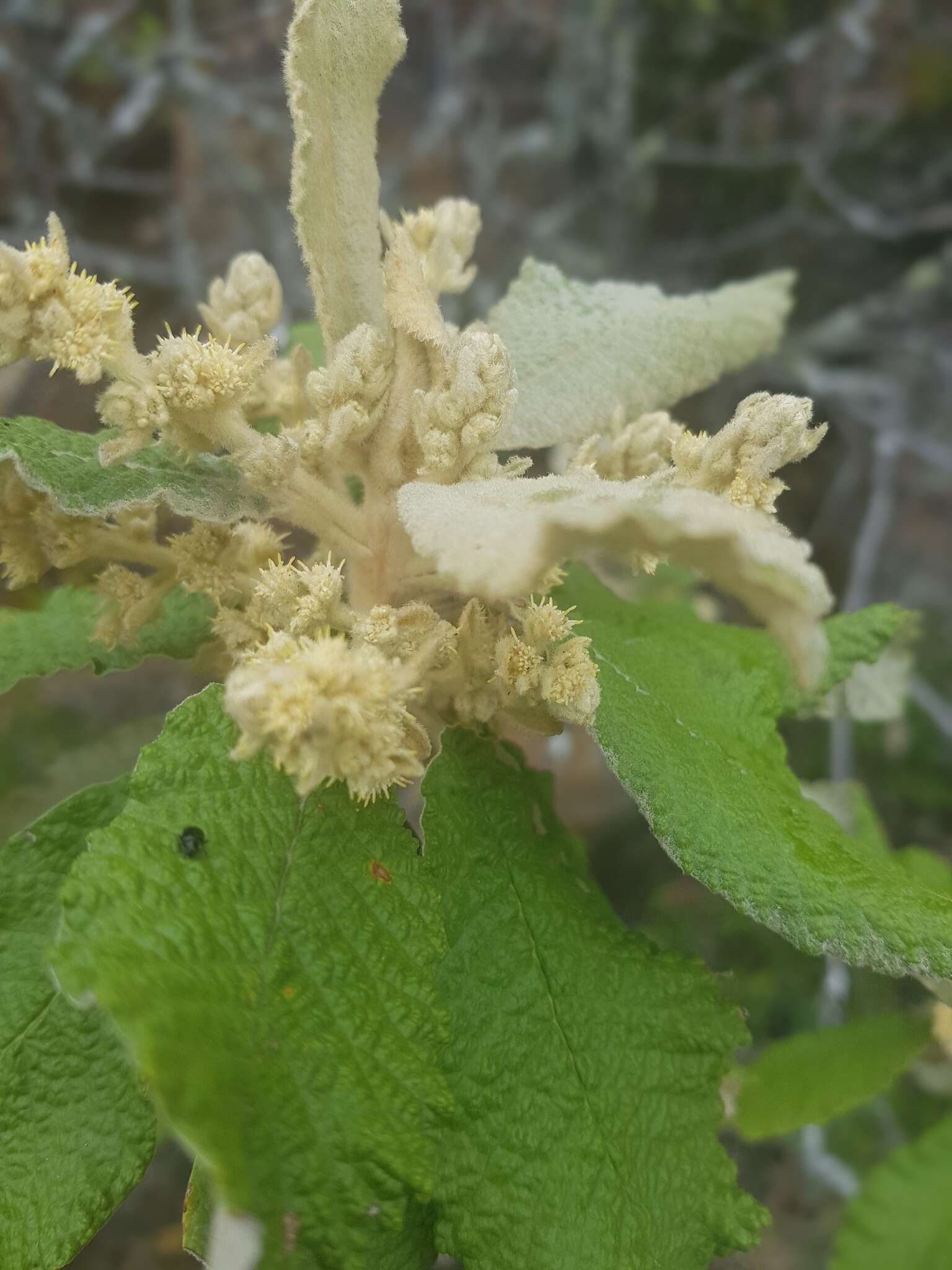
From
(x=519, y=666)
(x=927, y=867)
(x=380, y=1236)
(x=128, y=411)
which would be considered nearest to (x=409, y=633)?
(x=519, y=666)

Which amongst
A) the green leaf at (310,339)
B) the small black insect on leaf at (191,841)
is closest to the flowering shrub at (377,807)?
the small black insect on leaf at (191,841)

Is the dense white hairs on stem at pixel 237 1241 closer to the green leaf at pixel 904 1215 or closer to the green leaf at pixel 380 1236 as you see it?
the green leaf at pixel 380 1236

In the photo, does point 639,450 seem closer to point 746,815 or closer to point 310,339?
point 746,815

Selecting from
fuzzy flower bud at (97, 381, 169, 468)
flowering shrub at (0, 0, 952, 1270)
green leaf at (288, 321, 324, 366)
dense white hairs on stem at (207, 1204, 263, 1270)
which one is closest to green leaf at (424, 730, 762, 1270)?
flowering shrub at (0, 0, 952, 1270)

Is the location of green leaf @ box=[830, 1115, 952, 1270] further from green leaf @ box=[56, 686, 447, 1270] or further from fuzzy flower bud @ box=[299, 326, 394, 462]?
fuzzy flower bud @ box=[299, 326, 394, 462]

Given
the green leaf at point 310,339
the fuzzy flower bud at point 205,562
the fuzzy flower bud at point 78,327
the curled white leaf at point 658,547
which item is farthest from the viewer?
the green leaf at point 310,339
